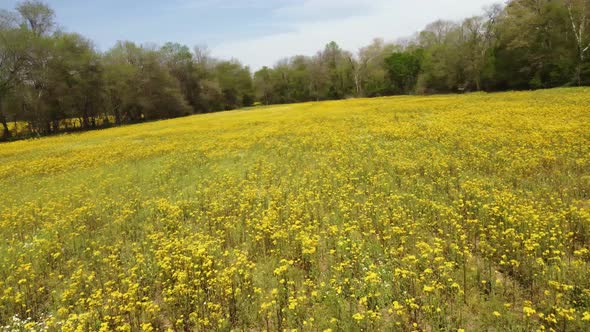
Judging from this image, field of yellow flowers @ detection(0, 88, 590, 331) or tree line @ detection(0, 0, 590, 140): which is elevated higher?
tree line @ detection(0, 0, 590, 140)

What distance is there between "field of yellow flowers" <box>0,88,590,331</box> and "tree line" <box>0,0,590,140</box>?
1399 inches

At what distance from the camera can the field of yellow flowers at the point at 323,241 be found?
539cm

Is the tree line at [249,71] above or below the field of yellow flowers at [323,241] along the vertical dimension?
above

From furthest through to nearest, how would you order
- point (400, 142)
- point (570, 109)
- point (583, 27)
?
1. point (583, 27)
2. point (570, 109)
3. point (400, 142)

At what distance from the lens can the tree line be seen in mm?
43406

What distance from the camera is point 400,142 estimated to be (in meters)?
17.1

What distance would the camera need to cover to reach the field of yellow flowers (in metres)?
5.39

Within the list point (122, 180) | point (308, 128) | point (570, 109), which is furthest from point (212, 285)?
point (570, 109)

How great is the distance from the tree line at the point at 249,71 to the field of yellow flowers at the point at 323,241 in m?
35.5

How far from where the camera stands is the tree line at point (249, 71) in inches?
1709

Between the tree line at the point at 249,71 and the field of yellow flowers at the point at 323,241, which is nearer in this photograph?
the field of yellow flowers at the point at 323,241

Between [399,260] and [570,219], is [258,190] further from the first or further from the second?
[570,219]

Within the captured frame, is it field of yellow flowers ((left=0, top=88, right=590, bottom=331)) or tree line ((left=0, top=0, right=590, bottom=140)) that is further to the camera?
tree line ((left=0, top=0, right=590, bottom=140))

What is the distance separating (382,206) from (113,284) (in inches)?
261
